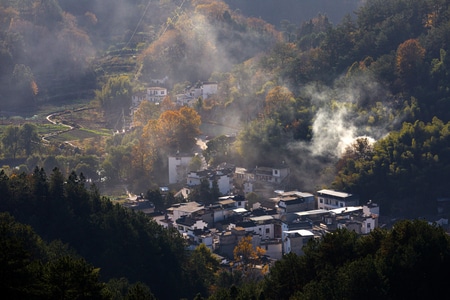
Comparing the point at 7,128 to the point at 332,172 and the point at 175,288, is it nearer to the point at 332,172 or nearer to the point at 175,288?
the point at 332,172

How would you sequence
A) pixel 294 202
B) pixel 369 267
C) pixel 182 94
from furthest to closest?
pixel 182 94, pixel 294 202, pixel 369 267

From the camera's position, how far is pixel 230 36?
40000 millimetres

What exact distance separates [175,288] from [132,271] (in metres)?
0.89

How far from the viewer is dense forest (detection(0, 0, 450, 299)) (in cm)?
1448

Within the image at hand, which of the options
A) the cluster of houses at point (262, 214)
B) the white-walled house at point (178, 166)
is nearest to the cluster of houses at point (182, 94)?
the white-walled house at point (178, 166)

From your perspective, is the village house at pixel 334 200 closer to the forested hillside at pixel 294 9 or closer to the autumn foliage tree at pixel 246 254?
the autumn foliage tree at pixel 246 254

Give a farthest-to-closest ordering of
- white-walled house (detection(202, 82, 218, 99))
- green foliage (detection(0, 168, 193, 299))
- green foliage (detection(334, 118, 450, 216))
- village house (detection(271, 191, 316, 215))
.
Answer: white-walled house (detection(202, 82, 218, 99)), green foliage (detection(334, 118, 450, 216)), village house (detection(271, 191, 316, 215)), green foliage (detection(0, 168, 193, 299))

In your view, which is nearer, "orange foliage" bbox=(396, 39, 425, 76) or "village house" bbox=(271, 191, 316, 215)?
"village house" bbox=(271, 191, 316, 215)

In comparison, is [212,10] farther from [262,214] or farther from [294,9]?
[262,214]

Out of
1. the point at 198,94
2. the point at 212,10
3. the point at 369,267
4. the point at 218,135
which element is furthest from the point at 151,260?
the point at 212,10

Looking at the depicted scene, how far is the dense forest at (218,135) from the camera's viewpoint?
47.5ft

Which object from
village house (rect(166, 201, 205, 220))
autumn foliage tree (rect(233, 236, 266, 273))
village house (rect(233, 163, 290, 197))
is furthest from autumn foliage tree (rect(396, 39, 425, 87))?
autumn foliage tree (rect(233, 236, 266, 273))

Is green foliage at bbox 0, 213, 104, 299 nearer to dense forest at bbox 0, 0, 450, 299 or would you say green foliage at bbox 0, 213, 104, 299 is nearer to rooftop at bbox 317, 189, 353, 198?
dense forest at bbox 0, 0, 450, 299

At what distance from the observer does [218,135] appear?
30625 mm
